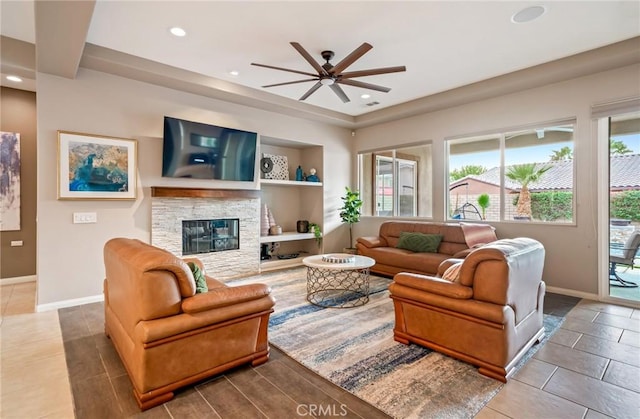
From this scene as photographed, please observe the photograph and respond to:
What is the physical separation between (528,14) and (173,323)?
13.6 feet

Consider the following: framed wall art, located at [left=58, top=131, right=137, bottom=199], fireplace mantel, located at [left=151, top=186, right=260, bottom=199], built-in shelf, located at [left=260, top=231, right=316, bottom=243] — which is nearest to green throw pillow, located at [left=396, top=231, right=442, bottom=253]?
built-in shelf, located at [left=260, top=231, right=316, bottom=243]

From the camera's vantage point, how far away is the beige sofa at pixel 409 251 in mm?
4699

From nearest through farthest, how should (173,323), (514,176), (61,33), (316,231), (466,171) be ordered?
(173,323) → (61,33) → (514,176) → (466,171) → (316,231)

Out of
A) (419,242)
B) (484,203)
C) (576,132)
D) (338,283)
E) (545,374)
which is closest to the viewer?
(545,374)

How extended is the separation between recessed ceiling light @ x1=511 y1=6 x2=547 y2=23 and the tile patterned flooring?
10.3 ft

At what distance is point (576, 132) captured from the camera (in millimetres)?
4301

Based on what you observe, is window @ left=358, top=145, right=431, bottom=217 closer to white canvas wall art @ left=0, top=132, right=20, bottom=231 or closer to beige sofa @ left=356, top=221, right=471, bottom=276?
beige sofa @ left=356, top=221, right=471, bottom=276

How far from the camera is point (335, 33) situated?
3422 millimetres

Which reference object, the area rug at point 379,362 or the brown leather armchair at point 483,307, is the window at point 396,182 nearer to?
the area rug at point 379,362

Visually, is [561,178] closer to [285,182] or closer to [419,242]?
[419,242]

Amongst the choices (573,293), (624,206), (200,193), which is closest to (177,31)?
(200,193)

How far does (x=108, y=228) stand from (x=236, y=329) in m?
2.92

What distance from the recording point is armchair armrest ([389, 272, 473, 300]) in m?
2.35

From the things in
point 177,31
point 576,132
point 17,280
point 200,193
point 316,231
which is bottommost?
point 17,280
